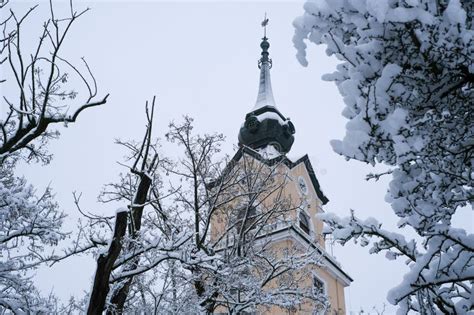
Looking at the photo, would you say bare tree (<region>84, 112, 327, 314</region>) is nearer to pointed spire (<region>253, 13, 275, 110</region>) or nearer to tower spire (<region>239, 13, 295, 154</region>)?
tower spire (<region>239, 13, 295, 154</region>)

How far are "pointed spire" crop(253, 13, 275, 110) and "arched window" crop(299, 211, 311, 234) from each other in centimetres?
872

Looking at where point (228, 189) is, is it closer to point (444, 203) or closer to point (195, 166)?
point (195, 166)

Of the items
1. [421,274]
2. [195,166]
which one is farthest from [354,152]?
[195,166]

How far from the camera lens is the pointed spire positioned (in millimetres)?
28961

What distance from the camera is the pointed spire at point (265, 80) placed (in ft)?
95.0

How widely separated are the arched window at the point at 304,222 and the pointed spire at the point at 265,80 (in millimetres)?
8716

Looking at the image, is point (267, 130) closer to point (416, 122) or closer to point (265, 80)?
point (265, 80)

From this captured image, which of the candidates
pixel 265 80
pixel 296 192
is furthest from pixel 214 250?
pixel 265 80

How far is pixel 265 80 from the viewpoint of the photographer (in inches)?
1228

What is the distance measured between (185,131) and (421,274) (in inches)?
355

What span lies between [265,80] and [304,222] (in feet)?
42.3

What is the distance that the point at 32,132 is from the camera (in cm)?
670

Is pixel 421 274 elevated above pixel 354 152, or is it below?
below

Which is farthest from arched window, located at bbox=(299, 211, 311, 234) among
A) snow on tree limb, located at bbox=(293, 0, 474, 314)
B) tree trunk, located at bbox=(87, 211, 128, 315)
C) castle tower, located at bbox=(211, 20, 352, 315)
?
snow on tree limb, located at bbox=(293, 0, 474, 314)
